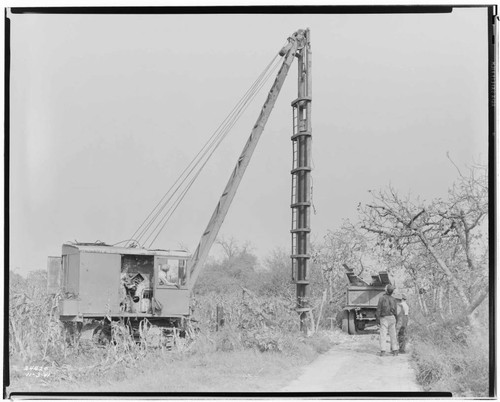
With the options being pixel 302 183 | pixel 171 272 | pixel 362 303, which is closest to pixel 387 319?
pixel 362 303

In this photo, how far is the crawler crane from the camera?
12.7 meters

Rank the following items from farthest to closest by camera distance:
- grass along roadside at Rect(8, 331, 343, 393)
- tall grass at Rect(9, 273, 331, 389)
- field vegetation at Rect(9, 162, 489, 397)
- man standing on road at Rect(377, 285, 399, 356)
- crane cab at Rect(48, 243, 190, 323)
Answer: man standing on road at Rect(377, 285, 399, 356), crane cab at Rect(48, 243, 190, 323), tall grass at Rect(9, 273, 331, 389), field vegetation at Rect(9, 162, 489, 397), grass along roadside at Rect(8, 331, 343, 393)

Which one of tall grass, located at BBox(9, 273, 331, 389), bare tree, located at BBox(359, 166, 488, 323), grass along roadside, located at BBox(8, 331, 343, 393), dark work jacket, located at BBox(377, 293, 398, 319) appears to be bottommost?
grass along roadside, located at BBox(8, 331, 343, 393)

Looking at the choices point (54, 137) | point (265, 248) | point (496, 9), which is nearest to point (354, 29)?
point (496, 9)

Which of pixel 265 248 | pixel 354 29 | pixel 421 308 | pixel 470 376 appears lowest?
pixel 470 376

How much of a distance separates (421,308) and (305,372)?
80.9 inches

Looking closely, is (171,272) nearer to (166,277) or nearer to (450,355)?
(166,277)

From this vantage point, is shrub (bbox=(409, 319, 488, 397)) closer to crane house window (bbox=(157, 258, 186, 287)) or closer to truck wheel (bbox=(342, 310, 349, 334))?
truck wheel (bbox=(342, 310, 349, 334))

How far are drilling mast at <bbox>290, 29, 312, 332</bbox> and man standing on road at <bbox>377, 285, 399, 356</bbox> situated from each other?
1.11 m

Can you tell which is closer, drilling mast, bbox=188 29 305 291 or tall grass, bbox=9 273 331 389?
tall grass, bbox=9 273 331 389

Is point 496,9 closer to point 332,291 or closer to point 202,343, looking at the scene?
point 332,291

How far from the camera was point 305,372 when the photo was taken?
12.5 meters

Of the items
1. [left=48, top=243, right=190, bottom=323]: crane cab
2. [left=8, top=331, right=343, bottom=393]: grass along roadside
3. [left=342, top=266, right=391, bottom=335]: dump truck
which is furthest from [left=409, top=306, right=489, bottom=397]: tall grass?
[left=48, top=243, right=190, bottom=323]: crane cab

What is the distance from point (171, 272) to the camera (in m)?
13.2
